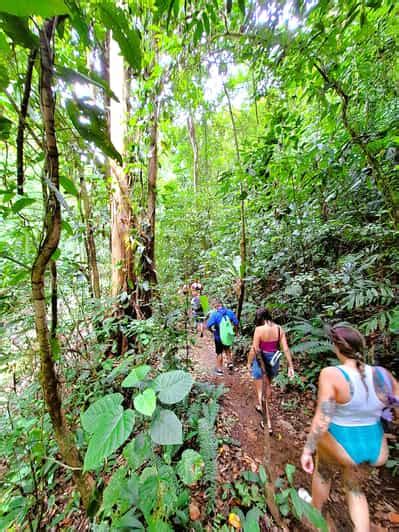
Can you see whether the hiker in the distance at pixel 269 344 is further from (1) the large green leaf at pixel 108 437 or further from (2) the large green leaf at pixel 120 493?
(1) the large green leaf at pixel 108 437

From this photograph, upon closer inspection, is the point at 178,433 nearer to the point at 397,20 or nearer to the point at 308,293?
the point at 308,293

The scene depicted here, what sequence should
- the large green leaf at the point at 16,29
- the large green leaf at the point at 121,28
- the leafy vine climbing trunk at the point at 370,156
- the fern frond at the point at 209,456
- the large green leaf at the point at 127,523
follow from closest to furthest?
the large green leaf at the point at 16,29
the large green leaf at the point at 121,28
the large green leaf at the point at 127,523
the fern frond at the point at 209,456
the leafy vine climbing trunk at the point at 370,156

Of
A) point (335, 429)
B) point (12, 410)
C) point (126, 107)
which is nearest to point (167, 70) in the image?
point (126, 107)

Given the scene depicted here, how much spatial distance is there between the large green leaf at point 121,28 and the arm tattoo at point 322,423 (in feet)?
7.40

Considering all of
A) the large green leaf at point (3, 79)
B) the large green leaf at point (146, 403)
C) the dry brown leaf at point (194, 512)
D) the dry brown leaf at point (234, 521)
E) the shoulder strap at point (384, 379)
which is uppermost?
the large green leaf at point (3, 79)

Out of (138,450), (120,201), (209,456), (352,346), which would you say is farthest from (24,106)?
(209,456)

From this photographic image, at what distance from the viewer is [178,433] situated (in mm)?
855

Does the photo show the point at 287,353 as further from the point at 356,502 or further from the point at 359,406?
the point at 356,502

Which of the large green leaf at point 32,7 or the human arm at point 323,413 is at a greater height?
the large green leaf at point 32,7

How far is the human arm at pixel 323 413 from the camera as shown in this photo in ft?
5.06

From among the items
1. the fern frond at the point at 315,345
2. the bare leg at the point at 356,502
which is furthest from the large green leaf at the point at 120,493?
the fern frond at the point at 315,345

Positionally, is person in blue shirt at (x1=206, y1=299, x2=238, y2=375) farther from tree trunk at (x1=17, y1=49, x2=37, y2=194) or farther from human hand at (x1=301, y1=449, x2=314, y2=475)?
tree trunk at (x1=17, y1=49, x2=37, y2=194)

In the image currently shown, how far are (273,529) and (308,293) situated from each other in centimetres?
309

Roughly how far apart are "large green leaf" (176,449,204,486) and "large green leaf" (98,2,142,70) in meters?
2.08
